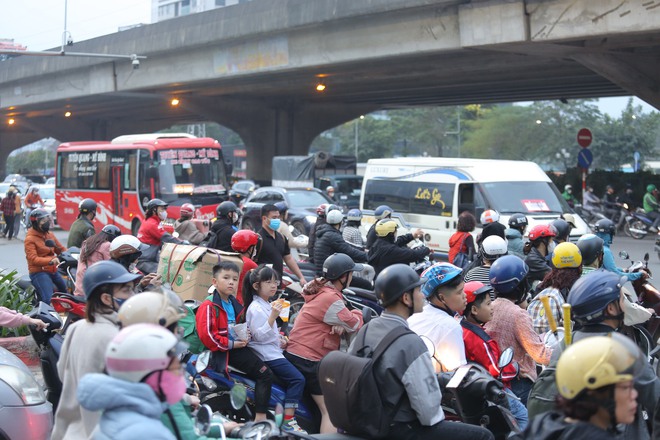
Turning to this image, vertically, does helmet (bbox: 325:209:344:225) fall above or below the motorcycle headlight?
above

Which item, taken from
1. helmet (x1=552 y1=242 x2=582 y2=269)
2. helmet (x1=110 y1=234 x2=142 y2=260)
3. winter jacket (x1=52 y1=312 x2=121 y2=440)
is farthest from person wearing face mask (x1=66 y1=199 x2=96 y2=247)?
winter jacket (x1=52 y1=312 x2=121 y2=440)

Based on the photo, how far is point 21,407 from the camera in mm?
6035

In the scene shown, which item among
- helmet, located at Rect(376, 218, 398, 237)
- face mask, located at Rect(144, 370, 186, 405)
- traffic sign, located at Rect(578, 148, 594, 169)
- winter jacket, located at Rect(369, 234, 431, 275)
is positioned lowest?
winter jacket, located at Rect(369, 234, 431, 275)

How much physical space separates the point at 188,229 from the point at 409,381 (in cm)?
920

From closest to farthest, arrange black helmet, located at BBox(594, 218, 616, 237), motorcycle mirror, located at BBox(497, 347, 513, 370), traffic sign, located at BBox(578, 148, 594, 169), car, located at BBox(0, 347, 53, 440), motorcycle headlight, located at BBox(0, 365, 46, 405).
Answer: motorcycle mirror, located at BBox(497, 347, 513, 370), car, located at BBox(0, 347, 53, 440), motorcycle headlight, located at BBox(0, 365, 46, 405), black helmet, located at BBox(594, 218, 616, 237), traffic sign, located at BBox(578, 148, 594, 169)

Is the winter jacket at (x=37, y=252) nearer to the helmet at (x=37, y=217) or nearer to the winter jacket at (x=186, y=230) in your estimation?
the helmet at (x=37, y=217)

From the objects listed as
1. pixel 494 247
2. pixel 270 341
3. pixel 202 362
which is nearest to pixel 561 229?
pixel 494 247

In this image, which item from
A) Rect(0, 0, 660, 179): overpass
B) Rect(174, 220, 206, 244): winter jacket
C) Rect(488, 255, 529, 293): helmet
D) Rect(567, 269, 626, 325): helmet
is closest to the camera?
Rect(567, 269, 626, 325): helmet

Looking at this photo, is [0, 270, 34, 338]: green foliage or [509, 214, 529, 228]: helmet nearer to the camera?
[0, 270, 34, 338]: green foliage

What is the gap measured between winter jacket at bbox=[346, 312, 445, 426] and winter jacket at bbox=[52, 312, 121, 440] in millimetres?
1373

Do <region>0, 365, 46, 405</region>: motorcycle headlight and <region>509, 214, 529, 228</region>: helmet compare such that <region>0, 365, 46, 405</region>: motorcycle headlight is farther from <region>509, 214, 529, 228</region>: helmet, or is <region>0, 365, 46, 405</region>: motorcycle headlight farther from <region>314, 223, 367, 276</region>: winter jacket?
<region>509, 214, 529, 228</region>: helmet

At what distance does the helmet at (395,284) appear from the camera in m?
4.80

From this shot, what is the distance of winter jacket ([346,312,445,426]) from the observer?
4477 mm

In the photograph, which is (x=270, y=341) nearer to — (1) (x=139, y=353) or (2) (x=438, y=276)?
(2) (x=438, y=276)
